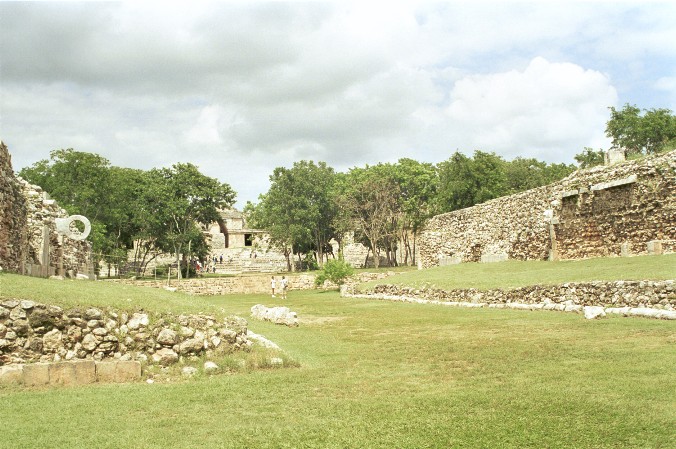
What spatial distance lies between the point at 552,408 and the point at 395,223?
50137 mm

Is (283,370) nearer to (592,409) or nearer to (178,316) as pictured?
(178,316)

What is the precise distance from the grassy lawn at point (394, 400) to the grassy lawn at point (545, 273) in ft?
14.9

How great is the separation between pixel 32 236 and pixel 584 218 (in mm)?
21935

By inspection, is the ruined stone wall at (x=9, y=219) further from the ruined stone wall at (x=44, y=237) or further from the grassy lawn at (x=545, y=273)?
the grassy lawn at (x=545, y=273)

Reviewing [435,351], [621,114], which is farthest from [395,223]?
[435,351]

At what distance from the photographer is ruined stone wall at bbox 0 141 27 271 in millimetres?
14766

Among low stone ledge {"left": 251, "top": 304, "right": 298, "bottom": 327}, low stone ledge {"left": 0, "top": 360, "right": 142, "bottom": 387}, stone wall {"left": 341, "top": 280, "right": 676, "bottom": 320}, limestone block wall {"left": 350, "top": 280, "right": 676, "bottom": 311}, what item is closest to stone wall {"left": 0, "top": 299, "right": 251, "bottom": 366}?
low stone ledge {"left": 0, "top": 360, "right": 142, "bottom": 387}

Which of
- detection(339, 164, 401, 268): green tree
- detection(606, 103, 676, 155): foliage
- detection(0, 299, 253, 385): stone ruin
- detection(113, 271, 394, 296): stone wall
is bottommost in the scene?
detection(113, 271, 394, 296): stone wall

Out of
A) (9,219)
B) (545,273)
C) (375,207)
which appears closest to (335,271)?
(545,273)

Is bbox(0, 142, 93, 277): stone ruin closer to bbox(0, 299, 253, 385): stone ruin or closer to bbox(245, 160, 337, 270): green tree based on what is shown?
bbox(0, 299, 253, 385): stone ruin

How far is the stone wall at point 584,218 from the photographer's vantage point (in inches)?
741

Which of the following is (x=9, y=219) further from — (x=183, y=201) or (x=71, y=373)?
(x=183, y=201)

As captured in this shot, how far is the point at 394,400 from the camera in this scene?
22.5 ft

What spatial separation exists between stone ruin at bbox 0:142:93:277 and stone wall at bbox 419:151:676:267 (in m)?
20.4
